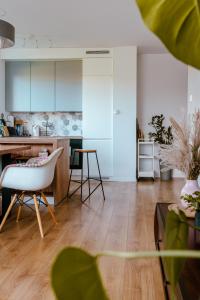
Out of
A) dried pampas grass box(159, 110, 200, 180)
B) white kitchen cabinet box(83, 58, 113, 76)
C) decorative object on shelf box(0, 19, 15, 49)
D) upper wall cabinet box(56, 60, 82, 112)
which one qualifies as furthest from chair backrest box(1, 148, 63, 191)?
white kitchen cabinet box(83, 58, 113, 76)

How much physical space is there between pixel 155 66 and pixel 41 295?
18.4 ft

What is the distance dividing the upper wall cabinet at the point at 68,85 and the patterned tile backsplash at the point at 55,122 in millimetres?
409

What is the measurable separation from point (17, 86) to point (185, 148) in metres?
5.27

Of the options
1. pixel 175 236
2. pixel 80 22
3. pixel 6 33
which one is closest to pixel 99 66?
pixel 80 22

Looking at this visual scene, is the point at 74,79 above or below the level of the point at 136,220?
above

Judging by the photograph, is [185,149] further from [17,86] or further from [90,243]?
[17,86]

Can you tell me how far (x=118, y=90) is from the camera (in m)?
6.11

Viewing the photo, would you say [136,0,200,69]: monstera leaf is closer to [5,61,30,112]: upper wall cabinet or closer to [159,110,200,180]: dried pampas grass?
[159,110,200,180]: dried pampas grass

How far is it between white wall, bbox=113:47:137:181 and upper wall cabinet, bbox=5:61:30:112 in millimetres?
1774

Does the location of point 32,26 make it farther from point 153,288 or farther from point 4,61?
point 153,288

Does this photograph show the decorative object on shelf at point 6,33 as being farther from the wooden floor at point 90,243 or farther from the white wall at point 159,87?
the white wall at point 159,87

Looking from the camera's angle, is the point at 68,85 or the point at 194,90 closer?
the point at 194,90

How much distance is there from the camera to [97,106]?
619 cm

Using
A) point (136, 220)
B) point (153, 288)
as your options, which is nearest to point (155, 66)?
point (136, 220)
